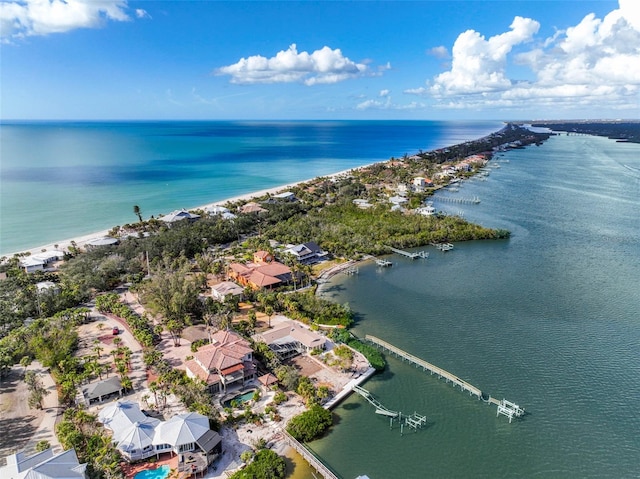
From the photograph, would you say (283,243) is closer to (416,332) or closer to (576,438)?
(416,332)

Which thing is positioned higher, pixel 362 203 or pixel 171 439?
pixel 362 203

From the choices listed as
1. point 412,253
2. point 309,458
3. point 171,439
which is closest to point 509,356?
point 309,458

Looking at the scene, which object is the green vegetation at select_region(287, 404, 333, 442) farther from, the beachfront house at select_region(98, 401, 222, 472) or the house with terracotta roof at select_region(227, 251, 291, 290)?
the house with terracotta roof at select_region(227, 251, 291, 290)

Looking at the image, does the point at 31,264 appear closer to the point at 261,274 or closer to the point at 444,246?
the point at 261,274

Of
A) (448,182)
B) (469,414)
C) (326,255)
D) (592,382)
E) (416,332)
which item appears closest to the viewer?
(469,414)

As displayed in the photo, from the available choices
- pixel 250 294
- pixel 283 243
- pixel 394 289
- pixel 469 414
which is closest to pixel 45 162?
pixel 283 243

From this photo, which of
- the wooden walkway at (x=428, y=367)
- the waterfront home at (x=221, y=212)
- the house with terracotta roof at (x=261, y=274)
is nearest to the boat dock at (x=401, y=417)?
the wooden walkway at (x=428, y=367)

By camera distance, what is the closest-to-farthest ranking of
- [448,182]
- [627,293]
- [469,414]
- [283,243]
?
[469,414] < [627,293] < [283,243] < [448,182]

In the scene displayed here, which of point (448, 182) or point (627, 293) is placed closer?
point (627, 293)
